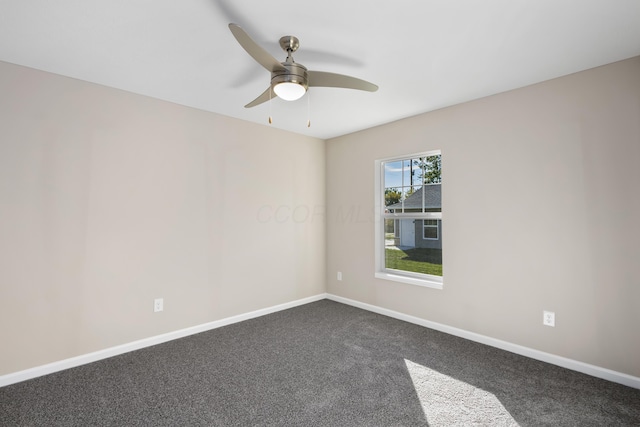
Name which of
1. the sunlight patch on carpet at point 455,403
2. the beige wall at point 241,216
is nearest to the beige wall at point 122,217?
the beige wall at point 241,216

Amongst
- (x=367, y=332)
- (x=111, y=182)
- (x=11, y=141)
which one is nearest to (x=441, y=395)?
(x=367, y=332)

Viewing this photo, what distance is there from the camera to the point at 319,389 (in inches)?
87.8

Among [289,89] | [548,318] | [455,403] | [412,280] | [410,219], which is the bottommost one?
[455,403]

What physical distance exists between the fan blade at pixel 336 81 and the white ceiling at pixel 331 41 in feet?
0.86

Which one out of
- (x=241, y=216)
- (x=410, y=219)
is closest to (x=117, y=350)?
(x=241, y=216)

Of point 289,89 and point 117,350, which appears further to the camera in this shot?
point 117,350

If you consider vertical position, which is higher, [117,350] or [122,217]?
[122,217]

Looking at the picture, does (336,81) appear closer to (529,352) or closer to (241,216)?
(241,216)

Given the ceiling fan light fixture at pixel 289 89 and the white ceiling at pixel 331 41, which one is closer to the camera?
the white ceiling at pixel 331 41

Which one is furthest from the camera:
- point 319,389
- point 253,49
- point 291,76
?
point 319,389

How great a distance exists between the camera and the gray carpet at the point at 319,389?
1.92 m

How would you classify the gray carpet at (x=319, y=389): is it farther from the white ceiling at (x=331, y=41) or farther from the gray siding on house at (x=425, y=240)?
the white ceiling at (x=331, y=41)

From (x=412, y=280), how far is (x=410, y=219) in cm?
75

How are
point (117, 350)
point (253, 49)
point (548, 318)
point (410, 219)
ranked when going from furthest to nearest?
point (410, 219) → point (117, 350) → point (548, 318) → point (253, 49)
